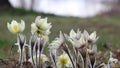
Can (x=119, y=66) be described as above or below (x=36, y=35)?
below

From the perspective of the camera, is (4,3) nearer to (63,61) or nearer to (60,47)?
(63,61)

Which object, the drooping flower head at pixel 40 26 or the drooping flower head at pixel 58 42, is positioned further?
the drooping flower head at pixel 40 26

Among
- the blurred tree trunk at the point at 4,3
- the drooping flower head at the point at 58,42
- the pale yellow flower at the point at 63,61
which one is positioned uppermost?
the blurred tree trunk at the point at 4,3

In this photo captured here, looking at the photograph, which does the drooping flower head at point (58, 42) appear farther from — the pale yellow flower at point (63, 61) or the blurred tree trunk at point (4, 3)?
the blurred tree trunk at point (4, 3)

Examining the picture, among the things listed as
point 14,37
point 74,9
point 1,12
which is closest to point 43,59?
point 14,37

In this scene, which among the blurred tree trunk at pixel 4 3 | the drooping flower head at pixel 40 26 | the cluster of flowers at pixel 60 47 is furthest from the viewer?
the blurred tree trunk at pixel 4 3

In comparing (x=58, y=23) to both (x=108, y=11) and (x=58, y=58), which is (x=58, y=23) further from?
(x=108, y=11)

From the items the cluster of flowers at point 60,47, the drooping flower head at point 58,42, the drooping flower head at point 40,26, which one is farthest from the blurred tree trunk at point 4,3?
the drooping flower head at point 58,42

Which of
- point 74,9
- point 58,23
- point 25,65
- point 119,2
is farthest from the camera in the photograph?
point 119,2

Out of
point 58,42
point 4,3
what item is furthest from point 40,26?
point 4,3

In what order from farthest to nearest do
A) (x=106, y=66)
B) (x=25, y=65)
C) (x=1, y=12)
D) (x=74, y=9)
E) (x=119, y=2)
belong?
1. (x=119, y=2)
2. (x=74, y=9)
3. (x=1, y=12)
4. (x=25, y=65)
5. (x=106, y=66)

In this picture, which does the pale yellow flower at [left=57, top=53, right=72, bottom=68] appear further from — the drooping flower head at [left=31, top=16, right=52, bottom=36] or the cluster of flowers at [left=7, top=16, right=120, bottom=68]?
the drooping flower head at [left=31, top=16, right=52, bottom=36]
